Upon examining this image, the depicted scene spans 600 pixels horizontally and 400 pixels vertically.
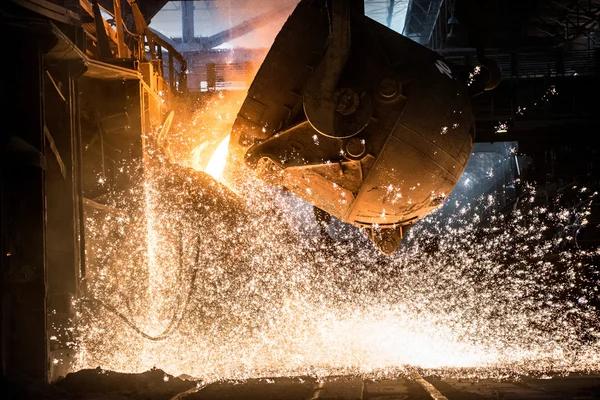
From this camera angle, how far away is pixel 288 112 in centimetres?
405

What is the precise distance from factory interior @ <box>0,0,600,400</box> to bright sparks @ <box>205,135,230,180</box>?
0.08 ft

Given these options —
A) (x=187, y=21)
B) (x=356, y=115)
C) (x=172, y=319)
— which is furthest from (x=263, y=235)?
(x=187, y=21)

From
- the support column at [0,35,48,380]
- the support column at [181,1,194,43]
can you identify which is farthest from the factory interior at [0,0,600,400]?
the support column at [181,1,194,43]

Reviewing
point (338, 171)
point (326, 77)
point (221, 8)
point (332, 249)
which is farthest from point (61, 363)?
point (221, 8)

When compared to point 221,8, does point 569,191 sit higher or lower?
lower

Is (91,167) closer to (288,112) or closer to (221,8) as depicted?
(288,112)

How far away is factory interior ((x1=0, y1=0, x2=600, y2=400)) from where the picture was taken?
11.1 feet

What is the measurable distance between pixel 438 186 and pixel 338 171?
2.29ft

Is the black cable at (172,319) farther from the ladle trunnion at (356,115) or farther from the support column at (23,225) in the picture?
the ladle trunnion at (356,115)

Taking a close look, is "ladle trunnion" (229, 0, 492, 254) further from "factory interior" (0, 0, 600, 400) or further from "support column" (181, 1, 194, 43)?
"support column" (181, 1, 194, 43)

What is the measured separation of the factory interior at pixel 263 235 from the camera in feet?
11.1

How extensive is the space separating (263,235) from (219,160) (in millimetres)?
1486

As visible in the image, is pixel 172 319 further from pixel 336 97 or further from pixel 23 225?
pixel 336 97

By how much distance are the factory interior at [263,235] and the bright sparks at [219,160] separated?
23mm
